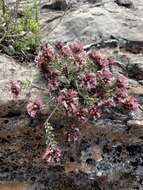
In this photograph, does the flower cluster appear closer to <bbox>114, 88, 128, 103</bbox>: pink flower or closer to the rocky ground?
<bbox>114, 88, 128, 103</bbox>: pink flower

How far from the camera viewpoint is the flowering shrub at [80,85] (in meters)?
5.33

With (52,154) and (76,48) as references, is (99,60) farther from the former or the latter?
(52,154)

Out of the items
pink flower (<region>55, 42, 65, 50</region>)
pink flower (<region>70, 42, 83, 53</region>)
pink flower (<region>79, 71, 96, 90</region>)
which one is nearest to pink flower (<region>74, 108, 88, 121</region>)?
pink flower (<region>79, 71, 96, 90</region>)

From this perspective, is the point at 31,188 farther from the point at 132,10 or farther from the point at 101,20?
the point at 132,10

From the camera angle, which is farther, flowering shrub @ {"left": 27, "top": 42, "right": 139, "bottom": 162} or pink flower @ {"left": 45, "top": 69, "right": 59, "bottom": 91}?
pink flower @ {"left": 45, "top": 69, "right": 59, "bottom": 91}

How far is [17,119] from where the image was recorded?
5457 mm

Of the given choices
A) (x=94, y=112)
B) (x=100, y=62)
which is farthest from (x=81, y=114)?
(x=100, y=62)

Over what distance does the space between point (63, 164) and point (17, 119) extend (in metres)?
0.68

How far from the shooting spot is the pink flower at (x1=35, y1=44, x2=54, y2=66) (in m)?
5.58

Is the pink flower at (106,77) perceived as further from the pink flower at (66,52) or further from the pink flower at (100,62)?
the pink flower at (66,52)

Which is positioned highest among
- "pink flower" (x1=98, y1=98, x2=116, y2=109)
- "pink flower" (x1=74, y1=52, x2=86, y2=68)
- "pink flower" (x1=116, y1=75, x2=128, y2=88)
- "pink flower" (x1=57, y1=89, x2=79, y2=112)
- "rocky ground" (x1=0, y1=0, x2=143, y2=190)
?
"pink flower" (x1=74, y1=52, x2=86, y2=68)

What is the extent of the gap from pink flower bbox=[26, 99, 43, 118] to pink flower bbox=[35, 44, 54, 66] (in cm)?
49

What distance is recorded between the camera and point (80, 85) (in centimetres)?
546

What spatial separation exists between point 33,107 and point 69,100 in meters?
0.37
